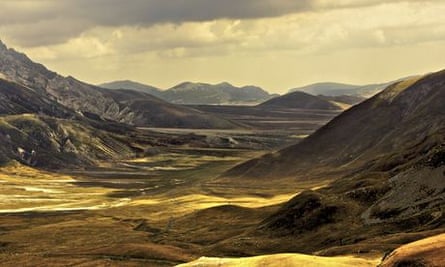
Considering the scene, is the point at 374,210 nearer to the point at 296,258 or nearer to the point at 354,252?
the point at 354,252

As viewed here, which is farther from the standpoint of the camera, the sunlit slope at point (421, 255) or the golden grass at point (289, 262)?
the golden grass at point (289, 262)

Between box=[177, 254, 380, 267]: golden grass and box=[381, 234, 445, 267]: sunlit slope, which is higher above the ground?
box=[381, 234, 445, 267]: sunlit slope

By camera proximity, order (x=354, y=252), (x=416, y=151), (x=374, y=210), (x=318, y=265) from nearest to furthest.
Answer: (x=318, y=265), (x=354, y=252), (x=374, y=210), (x=416, y=151)

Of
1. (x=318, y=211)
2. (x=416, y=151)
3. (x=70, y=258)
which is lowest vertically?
(x=70, y=258)

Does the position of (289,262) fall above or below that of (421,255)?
below

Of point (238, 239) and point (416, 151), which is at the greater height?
point (416, 151)

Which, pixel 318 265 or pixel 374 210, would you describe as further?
pixel 374 210

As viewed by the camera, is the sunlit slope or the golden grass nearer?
the sunlit slope

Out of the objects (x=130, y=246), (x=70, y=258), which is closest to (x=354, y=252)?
(x=130, y=246)

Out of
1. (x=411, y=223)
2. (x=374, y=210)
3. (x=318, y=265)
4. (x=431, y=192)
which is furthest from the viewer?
(x=374, y=210)

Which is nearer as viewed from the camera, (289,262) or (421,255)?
(421,255)

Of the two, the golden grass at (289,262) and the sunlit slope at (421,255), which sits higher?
the sunlit slope at (421,255)
